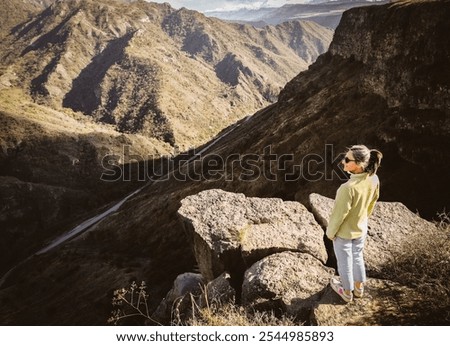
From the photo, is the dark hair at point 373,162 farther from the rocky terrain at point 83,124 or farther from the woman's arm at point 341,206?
the rocky terrain at point 83,124

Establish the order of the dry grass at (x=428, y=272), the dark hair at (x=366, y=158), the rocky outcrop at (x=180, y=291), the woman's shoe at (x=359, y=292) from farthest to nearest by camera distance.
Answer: the rocky outcrop at (x=180, y=291) < the woman's shoe at (x=359, y=292) < the dark hair at (x=366, y=158) < the dry grass at (x=428, y=272)

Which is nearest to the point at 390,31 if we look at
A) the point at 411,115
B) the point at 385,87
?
the point at 385,87

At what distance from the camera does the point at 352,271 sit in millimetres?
5629

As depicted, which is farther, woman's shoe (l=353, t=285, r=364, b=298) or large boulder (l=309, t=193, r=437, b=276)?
large boulder (l=309, t=193, r=437, b=276)

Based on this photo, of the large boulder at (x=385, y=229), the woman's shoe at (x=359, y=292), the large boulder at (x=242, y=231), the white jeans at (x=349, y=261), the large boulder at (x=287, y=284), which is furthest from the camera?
the large boulder at (x=242, y=231)

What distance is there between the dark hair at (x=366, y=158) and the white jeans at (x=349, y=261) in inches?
48.5

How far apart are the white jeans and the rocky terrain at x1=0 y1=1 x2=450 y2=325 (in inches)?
30.1

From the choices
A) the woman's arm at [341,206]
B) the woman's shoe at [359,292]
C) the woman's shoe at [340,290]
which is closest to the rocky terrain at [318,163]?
the woman's shoe at [340,290]

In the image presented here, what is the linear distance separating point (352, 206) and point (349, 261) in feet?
3.10

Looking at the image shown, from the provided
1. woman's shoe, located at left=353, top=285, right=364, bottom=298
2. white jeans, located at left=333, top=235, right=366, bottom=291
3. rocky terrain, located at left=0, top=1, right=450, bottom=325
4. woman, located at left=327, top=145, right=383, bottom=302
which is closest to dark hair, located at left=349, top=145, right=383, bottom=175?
woman, located at left=327, top=145, right=383, bottom=302

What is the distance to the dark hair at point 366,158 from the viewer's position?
518 centimetres

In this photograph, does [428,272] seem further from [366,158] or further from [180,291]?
[180,291]

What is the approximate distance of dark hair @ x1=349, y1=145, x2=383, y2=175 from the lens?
5180mm

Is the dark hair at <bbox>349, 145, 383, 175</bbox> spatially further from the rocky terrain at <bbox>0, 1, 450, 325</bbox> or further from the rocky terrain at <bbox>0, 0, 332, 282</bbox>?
the rocky terrain at <bbox>0, 0, 332, 282</bbox>
